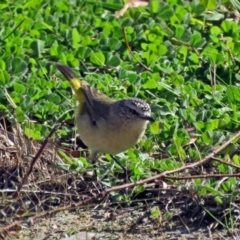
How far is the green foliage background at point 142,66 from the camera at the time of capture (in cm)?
741

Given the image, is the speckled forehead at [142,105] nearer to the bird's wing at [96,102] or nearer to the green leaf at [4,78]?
the bird's wing at [96,102]

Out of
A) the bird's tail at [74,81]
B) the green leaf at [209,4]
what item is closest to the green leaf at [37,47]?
the bird's tail at [74,81]

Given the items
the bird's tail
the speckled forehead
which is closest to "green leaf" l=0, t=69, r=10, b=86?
the bird's tail

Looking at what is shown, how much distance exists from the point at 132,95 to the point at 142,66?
0.56 metres

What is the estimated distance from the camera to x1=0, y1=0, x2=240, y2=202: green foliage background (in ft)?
24.3

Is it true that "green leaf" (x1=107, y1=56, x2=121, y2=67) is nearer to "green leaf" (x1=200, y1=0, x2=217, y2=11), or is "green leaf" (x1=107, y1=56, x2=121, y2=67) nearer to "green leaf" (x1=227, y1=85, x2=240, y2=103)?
"green leaf" (x1=227, y1=85, x2=240, y2=103)

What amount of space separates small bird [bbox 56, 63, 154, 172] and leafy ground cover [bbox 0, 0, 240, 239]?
0.18 metres

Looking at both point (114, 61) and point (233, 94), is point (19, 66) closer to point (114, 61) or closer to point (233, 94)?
point (114, 61)

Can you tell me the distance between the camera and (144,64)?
8594 mm

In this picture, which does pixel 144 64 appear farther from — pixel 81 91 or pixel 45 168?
pixel 45 168

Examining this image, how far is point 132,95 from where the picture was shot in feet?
26.6

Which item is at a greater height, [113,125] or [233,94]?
[113,125]

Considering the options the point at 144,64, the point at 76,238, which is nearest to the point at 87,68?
the point at 144,64

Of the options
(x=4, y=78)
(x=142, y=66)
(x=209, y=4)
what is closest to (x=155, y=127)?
(x=142, y=66)
